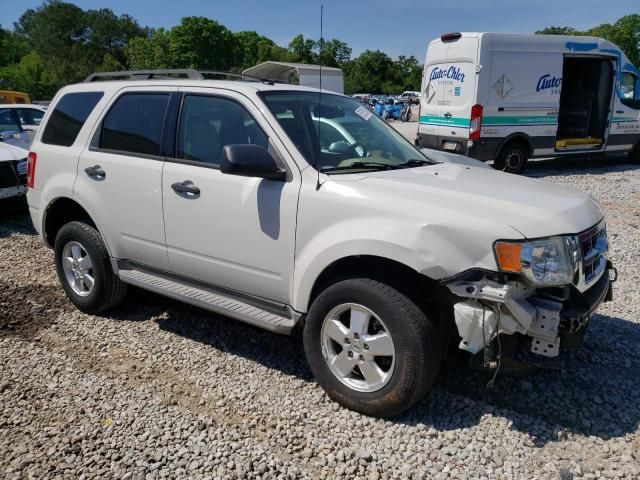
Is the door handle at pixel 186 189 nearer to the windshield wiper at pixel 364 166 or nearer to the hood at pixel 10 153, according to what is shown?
the windshield wiper at pixel 364 166

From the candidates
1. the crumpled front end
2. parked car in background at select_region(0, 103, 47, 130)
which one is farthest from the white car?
the crumpled front end

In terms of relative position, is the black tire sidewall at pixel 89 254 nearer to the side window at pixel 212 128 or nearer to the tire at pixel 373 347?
the side window at pixel 212 128

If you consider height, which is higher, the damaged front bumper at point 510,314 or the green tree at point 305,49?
the green tree at point 305,49

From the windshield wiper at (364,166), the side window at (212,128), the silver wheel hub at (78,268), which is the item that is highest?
the side window at (212,128)

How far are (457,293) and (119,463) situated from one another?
195 cm

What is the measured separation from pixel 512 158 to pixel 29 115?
393 inches

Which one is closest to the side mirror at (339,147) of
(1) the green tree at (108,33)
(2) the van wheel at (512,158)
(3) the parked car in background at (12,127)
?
(3) the parked car in background at (12,127)

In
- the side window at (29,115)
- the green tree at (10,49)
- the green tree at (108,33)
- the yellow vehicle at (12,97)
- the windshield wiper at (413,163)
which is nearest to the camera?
the windshield wiper at (413,163)

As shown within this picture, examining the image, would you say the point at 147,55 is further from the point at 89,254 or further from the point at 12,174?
the point at 89,254

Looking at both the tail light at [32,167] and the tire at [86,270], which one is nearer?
the tire at [86,270]

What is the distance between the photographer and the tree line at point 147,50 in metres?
62.6

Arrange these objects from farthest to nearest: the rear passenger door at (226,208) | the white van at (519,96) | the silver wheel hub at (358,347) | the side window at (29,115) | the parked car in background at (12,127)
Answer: the white van at (519,96), the side window at (29,115), the parked car in background at (12,127), the rear passenger door at (226,208), the silver wheel hub at (358,347)

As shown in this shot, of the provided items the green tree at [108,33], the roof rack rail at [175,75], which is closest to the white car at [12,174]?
the roof rack rail at [175,75]

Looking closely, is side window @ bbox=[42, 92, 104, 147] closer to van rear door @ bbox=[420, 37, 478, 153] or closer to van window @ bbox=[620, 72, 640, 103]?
van rear door @ bbox=[420, 37, 478, 153]
